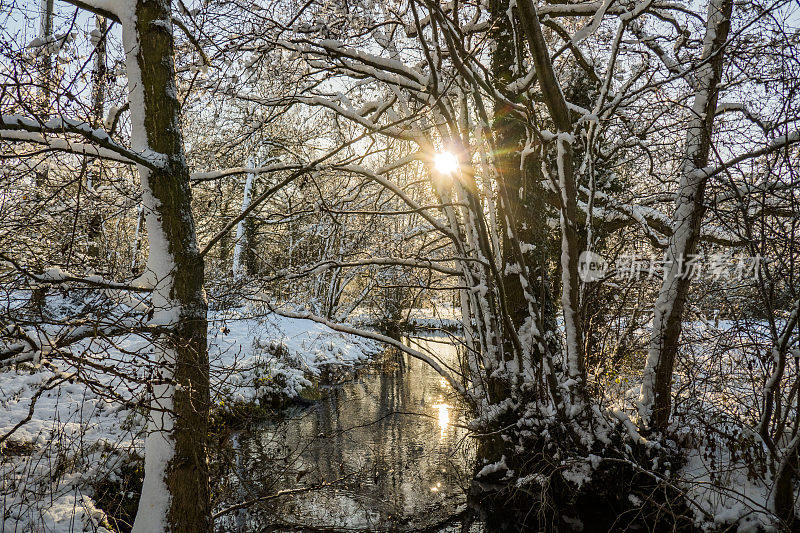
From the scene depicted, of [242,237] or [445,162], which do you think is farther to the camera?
[242,237]

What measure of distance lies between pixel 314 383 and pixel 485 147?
311 inches

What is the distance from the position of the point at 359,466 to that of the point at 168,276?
490 cm

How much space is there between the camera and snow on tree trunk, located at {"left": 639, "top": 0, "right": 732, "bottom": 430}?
5.16 m

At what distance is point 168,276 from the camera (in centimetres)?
343

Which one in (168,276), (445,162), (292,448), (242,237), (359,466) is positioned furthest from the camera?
(242,237)

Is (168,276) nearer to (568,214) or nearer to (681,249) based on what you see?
(568,214)

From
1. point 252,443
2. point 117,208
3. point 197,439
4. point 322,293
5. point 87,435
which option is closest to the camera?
point 197,439

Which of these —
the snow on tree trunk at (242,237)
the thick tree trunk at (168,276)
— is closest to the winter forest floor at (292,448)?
the thick tree trunk at (168,276)

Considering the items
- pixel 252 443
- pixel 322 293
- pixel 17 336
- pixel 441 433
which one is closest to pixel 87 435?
pixel 252 443

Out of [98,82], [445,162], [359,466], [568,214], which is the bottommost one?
[359,466]

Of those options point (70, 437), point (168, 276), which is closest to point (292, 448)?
point (70, 437)

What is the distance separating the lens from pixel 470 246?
244 inches

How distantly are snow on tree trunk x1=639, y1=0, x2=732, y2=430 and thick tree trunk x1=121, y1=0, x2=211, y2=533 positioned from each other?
4892 mm

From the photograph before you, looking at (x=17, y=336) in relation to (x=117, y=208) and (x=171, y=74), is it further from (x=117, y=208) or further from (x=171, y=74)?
(x=117, y=208)
